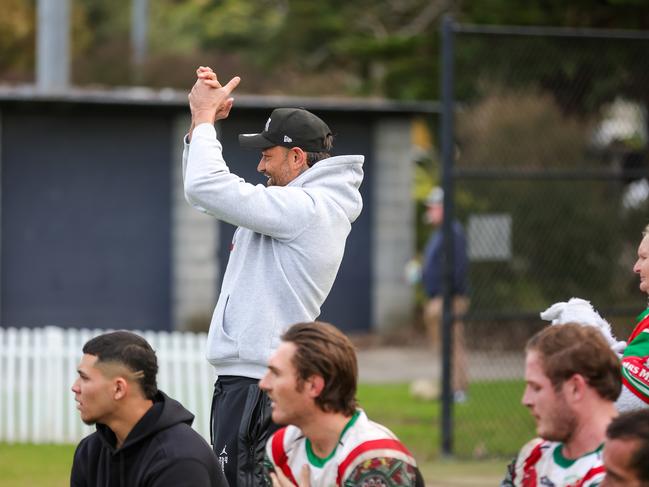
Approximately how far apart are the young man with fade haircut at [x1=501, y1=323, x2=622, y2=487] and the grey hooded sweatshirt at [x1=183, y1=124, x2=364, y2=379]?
157 centimetres

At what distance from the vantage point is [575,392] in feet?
12.4

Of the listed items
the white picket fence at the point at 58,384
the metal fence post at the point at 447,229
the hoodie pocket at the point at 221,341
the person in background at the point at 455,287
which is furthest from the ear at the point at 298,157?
the person in background at the point at 455,287

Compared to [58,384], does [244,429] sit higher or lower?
higher

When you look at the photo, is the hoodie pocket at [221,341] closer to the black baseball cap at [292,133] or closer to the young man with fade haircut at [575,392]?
the black baseball cap at [292,133]

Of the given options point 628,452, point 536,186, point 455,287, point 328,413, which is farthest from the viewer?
point 536,186

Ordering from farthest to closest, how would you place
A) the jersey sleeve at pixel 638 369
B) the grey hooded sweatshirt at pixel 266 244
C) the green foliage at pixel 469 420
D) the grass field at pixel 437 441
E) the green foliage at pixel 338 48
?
1. the green foliage at pixel 338 48
2. the green foliage at pixel 469 420
3. the grass field at pixel 437 441
4. the grey hooded sweatshirt at pixel 266 244
5. the jersey sleeve at pixel 638 369

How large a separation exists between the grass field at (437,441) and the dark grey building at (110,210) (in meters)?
5.29

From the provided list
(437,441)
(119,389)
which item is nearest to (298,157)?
(119,389)

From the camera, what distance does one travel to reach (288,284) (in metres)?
5.29

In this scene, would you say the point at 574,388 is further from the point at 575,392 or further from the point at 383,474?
the point at 383,474

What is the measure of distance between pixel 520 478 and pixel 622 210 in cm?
883

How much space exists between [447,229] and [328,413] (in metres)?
6.24

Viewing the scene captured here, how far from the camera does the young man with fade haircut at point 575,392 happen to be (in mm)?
3781

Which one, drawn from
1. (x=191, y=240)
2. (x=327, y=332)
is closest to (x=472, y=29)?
(x=327, y=332)
